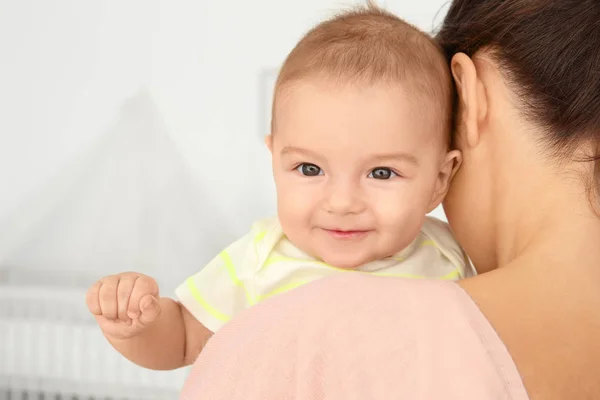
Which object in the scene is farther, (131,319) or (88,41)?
(88,41)

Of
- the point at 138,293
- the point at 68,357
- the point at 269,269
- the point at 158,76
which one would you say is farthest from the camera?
the point at 158,76

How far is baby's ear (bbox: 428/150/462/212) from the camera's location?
1.01 metres

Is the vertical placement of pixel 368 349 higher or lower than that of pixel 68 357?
higher

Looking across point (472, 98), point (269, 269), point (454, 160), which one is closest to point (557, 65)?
point (472, 98)

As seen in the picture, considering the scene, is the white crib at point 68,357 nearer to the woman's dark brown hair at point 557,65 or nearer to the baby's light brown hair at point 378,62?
the baby's light brown hair at point 378,62

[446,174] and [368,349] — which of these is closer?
[368,349]

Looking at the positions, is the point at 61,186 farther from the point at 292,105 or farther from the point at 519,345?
the point at 519,345

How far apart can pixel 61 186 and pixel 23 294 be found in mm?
493

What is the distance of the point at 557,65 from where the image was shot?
0.82 metres

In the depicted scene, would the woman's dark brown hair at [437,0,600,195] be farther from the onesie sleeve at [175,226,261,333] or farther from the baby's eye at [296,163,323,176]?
the onesie sleeve at [175,226,261,333]

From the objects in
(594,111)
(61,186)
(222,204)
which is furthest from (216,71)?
(594,111)

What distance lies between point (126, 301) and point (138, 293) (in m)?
0.02

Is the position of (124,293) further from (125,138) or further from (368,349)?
(125,138)

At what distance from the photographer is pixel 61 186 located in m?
3.12
